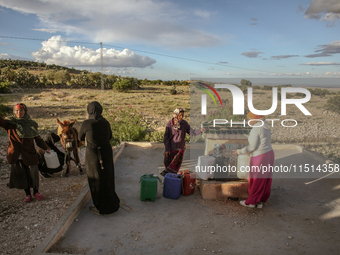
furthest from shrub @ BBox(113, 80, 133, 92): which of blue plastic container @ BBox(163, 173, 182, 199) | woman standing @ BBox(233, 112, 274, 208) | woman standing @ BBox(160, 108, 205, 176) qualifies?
woman standing @ BBox(233, 112, 274, 208)

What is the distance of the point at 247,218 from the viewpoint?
4.25 meters

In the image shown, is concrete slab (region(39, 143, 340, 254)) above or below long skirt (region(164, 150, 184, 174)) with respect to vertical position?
below

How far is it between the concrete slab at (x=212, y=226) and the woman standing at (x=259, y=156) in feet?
0.80

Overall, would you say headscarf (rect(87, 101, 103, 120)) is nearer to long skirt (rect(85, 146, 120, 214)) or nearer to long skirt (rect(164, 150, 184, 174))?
long skirt (rect(85, 146, 120, 214))

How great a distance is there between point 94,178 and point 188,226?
1.73 meters

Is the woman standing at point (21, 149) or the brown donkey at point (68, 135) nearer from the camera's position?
the woman standing at point (21, 149)

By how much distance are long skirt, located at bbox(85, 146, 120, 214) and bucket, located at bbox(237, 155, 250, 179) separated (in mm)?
2568

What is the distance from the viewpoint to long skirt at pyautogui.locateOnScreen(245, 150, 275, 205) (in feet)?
14.3

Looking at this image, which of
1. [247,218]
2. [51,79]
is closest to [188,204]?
[247,218]

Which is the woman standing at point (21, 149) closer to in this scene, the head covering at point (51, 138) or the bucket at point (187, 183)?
the head covering at point (51, 138)

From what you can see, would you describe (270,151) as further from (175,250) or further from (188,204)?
(175,250)

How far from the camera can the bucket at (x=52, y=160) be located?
597 centimetres

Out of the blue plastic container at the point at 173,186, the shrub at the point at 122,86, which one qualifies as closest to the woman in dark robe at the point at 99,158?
the blue plastic container at the point at 173,186

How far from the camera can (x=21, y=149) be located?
4621 mm
